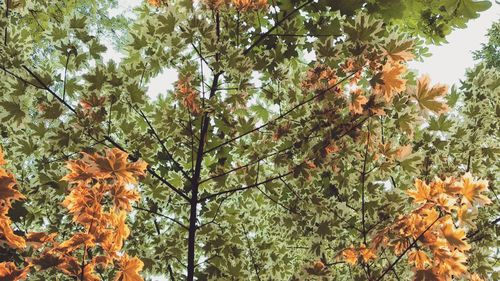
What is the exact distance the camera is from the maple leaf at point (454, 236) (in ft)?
6.09

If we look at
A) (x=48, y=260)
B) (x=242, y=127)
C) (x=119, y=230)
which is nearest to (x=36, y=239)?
(x=48, y=260)

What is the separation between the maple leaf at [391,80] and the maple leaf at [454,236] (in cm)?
72

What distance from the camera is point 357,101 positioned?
2.29m

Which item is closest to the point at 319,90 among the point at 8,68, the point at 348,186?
the point at 348,186

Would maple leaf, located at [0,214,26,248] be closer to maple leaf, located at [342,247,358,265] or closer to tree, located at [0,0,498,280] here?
tree, located at [0,0,498,280]

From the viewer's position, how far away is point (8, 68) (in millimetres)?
2182

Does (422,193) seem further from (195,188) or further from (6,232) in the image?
(6,232)

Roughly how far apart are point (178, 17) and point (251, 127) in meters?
0.90

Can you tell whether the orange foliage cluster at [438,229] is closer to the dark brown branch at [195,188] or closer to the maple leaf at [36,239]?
the dark brown branch at [195,188]

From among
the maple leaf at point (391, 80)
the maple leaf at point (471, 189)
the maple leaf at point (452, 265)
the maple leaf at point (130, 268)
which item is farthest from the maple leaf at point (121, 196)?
the maple leaf at point (471, 189)

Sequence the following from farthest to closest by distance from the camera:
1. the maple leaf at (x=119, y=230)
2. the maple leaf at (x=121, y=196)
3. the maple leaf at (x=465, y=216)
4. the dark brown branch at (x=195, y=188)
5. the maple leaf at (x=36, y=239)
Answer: the dark brown branch at (x=195, y=188) → the maple leaf at (x=465, y=216) → the maple leaf at (x=121, y=196) → the maple leaf at (x=119, y=230) → the maple leaf at (x=36, y=239)

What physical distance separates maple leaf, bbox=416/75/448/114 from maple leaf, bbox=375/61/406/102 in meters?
0.21

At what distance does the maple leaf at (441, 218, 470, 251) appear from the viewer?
1.86 m

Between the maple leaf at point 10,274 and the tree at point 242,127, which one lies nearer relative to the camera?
the maple leaf at point 10,274
